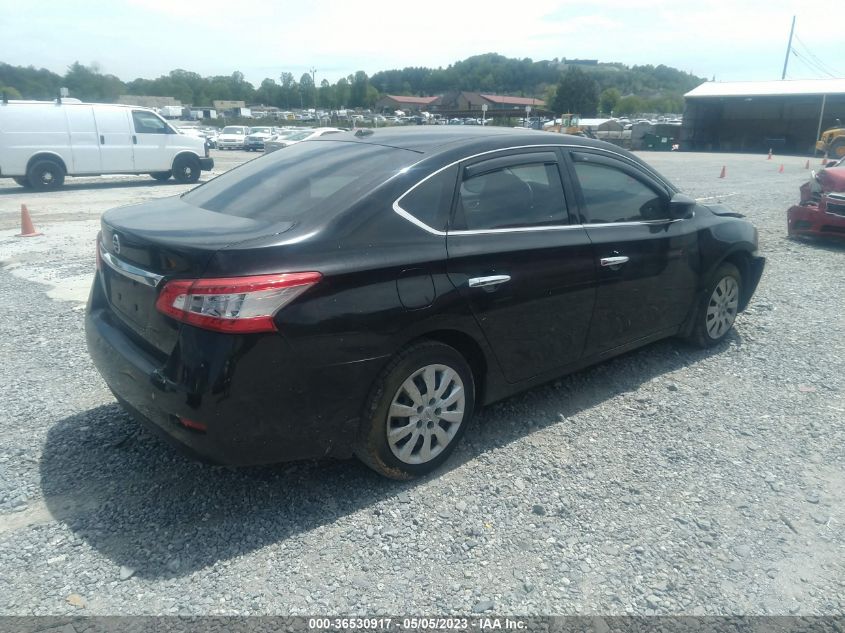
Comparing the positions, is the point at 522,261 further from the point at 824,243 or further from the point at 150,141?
the point at 150,141

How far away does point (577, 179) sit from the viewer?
4.04 metres

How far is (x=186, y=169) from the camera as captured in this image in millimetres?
18188

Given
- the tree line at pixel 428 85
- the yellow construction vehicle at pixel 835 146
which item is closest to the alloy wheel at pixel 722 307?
the yellow construction vehicle at pixel 835 146

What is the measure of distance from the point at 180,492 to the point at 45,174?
15589 millimetres

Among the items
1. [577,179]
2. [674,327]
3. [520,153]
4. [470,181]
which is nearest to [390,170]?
[470,181]

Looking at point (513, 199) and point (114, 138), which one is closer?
point (513, 199)

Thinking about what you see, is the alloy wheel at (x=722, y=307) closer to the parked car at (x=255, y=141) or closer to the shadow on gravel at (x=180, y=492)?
the shadow on gravel at (x=180, y=492)

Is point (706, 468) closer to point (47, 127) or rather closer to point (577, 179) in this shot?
point (577, 179)

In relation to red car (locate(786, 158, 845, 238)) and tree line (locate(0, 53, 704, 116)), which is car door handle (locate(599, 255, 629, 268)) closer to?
red car (locate(786, 158, 845, 238))

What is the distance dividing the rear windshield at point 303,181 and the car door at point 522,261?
0.46 meters

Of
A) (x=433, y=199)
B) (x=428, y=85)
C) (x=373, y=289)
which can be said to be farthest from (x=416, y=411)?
(x=428, y=85)

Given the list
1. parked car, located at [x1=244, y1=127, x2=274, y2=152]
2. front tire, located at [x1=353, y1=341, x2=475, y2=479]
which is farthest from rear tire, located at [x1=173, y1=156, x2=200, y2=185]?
parked car, located at [x1=244, y1=127, x2=274, y2=152]

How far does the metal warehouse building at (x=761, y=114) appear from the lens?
47875 millimetres

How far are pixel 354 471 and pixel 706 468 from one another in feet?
6.40
